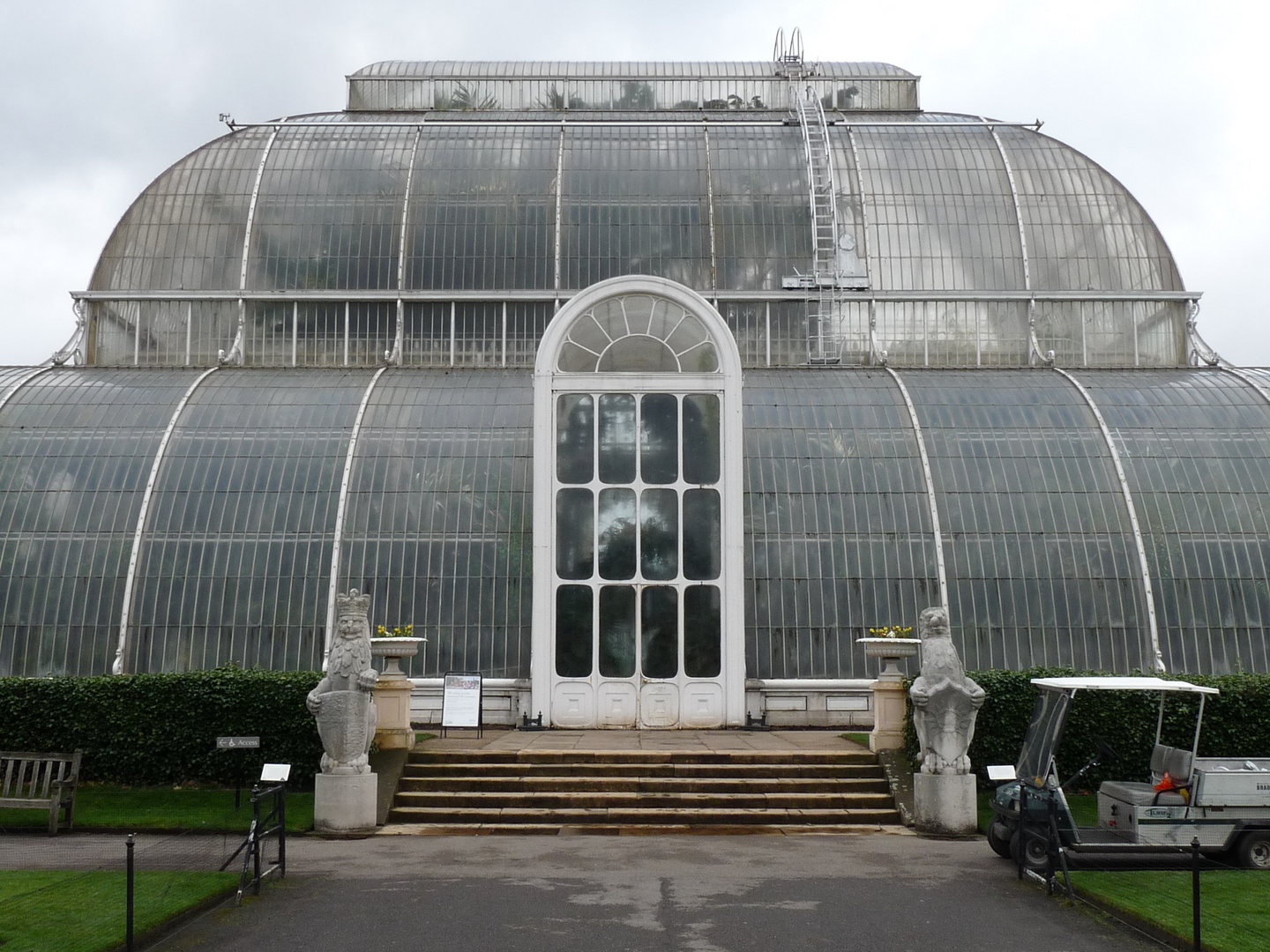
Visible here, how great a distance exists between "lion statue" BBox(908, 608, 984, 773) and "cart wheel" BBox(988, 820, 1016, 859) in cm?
154

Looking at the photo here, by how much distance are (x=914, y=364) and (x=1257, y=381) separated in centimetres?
838

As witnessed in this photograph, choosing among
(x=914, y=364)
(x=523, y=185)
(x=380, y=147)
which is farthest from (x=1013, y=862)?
(x=380, y=147)

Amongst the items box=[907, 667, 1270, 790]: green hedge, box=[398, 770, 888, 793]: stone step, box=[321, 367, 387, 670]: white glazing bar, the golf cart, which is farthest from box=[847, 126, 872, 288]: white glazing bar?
the golf cart

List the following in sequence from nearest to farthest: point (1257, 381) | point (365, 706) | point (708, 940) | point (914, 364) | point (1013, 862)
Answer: point (708, 940) → point (1013, 862) → point (365, 706) → point (1257, 381) → point (914, 364)

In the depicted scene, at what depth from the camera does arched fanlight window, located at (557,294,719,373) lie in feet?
82.1

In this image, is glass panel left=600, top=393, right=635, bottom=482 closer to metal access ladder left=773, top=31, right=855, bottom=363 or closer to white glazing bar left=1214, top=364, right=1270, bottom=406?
metal access ladder left=773, top=31, right=855, bottom=363

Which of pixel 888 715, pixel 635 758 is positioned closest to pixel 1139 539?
pixel 888 715

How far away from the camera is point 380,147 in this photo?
33906 mm

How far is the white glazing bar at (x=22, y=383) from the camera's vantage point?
27406 millimetres

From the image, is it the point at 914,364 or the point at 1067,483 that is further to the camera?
the point at 914,364

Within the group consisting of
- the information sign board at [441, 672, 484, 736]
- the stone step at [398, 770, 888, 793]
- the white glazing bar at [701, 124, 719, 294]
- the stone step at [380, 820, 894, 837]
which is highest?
the white glazing bar at [701, 124, 719, 294]

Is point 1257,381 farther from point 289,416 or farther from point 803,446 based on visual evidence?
point 289,416

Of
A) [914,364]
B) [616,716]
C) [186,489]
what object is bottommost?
[616,716]

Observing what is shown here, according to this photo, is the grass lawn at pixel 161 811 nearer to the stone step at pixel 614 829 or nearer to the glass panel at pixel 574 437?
the stone step at pixel 614 829
